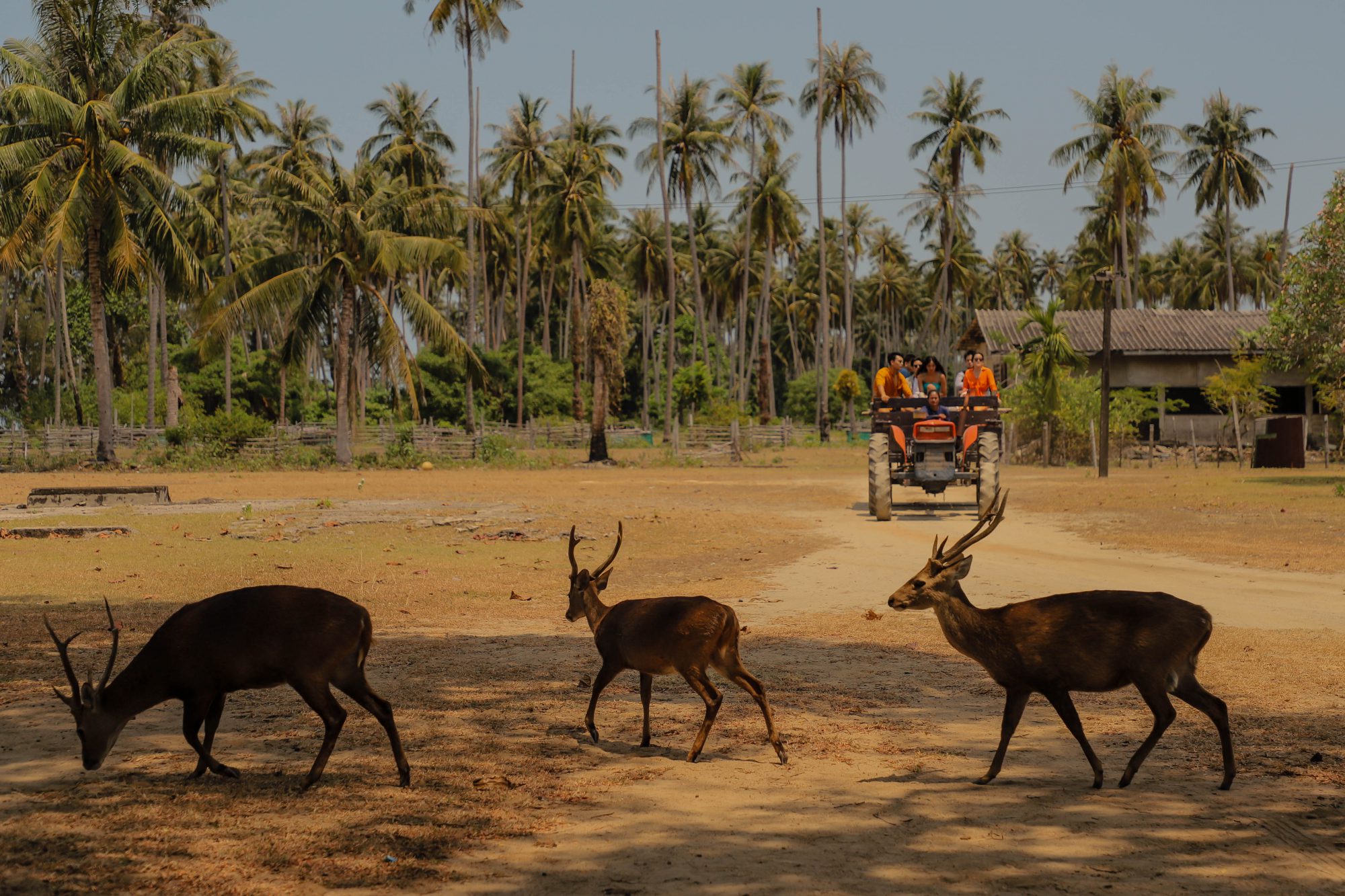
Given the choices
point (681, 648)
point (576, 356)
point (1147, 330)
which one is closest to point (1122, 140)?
point (1147, 330)

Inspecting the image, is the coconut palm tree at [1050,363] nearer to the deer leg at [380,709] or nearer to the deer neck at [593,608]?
the deer neck at [593,608]

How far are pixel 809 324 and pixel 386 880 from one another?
92.0 metres

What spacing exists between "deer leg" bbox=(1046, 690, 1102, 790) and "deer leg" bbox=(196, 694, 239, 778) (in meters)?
4.01

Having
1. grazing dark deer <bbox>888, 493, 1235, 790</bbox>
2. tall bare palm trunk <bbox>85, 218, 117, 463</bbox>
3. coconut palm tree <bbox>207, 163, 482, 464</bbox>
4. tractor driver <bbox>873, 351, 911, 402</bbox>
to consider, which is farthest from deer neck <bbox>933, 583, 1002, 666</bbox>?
tall bare palm trunk <bbox>85, 218, 117, 463</bbox>

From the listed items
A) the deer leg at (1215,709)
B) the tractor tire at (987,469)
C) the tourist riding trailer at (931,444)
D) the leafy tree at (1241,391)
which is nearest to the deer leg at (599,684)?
the deer leg at (1215,709)

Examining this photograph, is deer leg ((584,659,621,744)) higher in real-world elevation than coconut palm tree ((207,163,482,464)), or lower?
lower

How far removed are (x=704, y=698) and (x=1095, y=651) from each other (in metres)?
1.98

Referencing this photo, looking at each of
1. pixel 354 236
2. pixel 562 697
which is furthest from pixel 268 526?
pixel 354 236

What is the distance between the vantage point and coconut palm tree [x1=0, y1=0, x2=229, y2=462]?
33344 millimetres

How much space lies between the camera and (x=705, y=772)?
20.0 ft

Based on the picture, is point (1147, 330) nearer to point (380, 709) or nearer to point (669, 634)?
point (669, 634)

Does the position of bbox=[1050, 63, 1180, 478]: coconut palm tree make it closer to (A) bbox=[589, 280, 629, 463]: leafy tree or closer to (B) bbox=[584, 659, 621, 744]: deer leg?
(A) bbox=[589, 280, 629, 463]: leafy tree

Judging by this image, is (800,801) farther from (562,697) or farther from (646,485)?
(646,485)

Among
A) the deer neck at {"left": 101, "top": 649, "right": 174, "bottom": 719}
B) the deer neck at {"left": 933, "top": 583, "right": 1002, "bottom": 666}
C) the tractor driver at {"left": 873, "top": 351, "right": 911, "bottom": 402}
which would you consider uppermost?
the tractor driver at {"left": 873, "top": 351, "right": 911, "bottom": 402}
